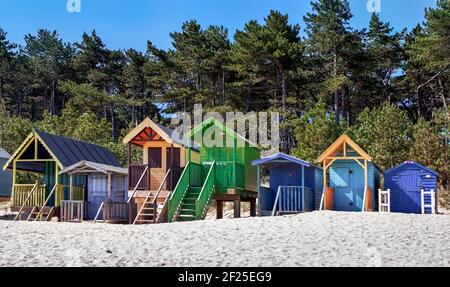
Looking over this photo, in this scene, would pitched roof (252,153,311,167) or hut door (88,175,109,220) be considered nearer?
pitched roof (252,153,311,167)

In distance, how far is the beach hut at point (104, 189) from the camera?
83.3 feet

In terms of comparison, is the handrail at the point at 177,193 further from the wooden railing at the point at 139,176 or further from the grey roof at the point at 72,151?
the grey roof at the point at 72,151

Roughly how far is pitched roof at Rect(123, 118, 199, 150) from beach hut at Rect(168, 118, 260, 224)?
1.38ft

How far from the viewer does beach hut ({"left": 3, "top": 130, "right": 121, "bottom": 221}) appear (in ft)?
89.6

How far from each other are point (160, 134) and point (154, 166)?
2.22 m

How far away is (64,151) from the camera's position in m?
28.8

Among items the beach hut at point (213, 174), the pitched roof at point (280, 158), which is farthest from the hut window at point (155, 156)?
the pitched roof at point (280, 158)

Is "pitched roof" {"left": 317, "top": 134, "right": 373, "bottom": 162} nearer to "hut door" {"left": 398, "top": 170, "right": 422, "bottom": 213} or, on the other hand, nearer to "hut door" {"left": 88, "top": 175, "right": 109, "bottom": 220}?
"hut door" {"left": 398, "top": 170, "right": 422, "bottom": 213}

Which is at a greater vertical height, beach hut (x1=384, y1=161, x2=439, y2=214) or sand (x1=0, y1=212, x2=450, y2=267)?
beach hut (x1=384, y1=161, x2=439, y2=214)

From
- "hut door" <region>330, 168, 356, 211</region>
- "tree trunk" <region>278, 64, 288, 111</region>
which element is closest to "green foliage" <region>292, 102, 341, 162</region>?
"tree trunk" <region>278, 64, 288, 111</region>

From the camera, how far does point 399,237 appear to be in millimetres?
15422

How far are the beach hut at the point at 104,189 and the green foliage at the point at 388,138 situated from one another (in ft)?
50.4
